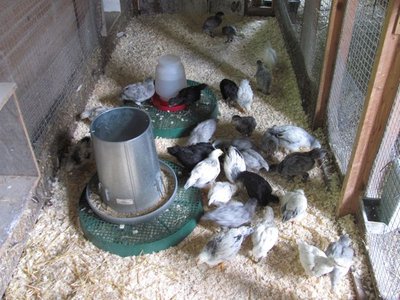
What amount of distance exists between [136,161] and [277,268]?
0.94m

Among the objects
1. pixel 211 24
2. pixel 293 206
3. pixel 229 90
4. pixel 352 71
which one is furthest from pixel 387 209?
pixel 211 24

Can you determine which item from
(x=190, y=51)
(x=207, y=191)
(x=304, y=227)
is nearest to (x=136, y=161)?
(x=207, y=191)

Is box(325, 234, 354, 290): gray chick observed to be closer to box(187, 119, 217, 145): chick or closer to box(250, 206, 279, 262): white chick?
box(250, 206, 279, 262): white chick

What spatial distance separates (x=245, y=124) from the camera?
3.07 m

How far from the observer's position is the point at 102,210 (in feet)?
8.15

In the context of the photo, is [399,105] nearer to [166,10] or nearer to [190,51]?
[190,51]

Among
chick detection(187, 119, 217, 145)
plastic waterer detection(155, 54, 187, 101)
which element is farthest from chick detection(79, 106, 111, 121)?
chick detection(187, 119, 217, 145)

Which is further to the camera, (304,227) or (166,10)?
(166,10)

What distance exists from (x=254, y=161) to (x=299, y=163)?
0.28 meters

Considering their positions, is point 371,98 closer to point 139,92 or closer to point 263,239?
point 263,239

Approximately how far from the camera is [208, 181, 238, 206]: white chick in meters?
2.48

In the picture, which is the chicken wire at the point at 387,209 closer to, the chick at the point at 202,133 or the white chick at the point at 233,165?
the white chick at the point at 233,165

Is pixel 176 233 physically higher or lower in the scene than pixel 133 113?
lower

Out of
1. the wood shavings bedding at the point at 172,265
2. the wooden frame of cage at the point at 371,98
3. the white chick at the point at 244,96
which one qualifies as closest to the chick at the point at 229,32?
the white chick at the point at 244,96
